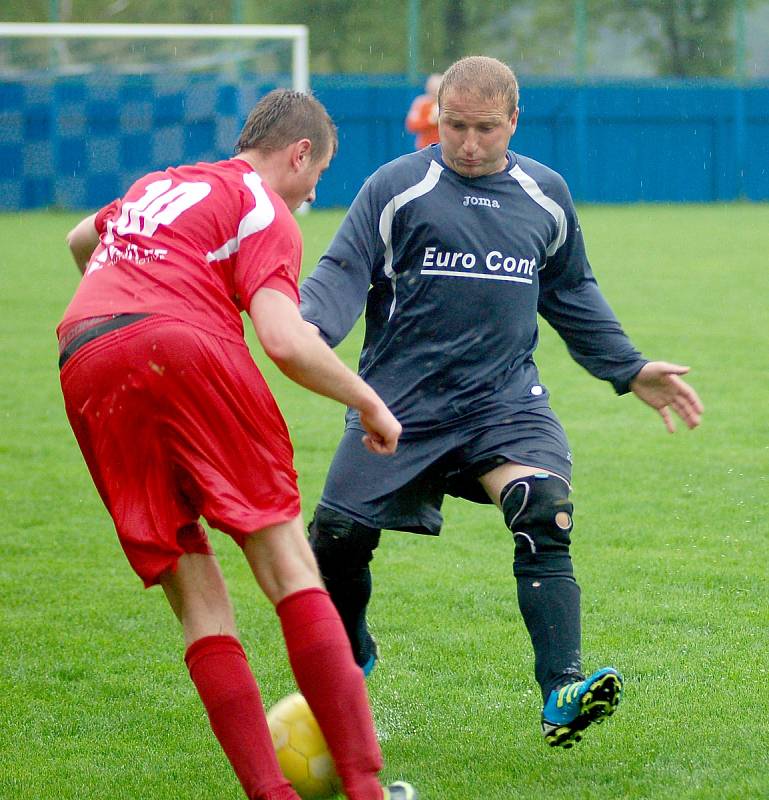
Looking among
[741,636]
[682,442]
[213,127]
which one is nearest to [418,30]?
[213,127]

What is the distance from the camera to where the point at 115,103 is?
84.5 ft

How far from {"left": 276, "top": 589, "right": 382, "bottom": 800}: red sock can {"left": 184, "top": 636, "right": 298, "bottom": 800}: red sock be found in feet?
0.43

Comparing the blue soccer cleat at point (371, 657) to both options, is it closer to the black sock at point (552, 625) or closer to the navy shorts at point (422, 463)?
the navy shorts at point (422, 463)

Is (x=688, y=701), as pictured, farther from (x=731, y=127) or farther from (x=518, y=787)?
(x=731, y=127)

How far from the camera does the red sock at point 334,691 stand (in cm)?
318

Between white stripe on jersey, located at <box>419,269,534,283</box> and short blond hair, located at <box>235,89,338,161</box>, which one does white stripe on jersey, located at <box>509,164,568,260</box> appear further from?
short blond hair, located at <box>235,89,338,161</box>

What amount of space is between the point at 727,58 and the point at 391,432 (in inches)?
1239

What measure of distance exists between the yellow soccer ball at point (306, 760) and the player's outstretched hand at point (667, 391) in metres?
1.53

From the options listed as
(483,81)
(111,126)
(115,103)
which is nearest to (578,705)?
(483,81)

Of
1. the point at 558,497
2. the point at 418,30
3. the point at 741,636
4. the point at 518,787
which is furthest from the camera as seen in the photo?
the point at 418,30

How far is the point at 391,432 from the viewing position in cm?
326

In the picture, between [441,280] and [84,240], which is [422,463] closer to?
[441,280]

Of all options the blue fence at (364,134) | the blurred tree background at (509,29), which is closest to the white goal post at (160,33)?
Result: the blue fence at (364,134)

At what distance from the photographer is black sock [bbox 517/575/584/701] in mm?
3717
